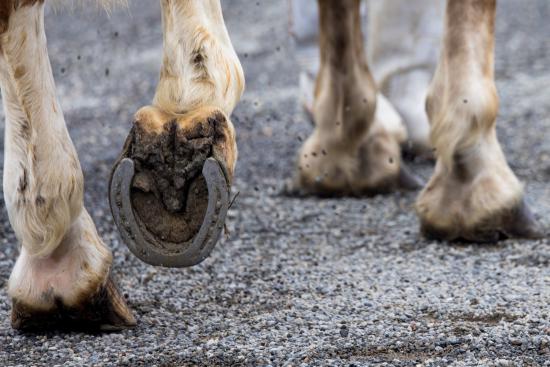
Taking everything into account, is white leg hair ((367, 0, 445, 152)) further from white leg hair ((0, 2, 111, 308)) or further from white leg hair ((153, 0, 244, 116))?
white leg hair ((0, 2, 111, 308))

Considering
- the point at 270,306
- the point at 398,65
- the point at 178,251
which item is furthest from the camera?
the point at 398,65

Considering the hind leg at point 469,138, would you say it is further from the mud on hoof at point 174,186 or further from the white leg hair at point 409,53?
the white leg hair at point 409,53

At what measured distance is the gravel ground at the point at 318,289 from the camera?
103 inches

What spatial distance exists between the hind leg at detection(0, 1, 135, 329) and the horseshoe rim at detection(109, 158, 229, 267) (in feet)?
0.84

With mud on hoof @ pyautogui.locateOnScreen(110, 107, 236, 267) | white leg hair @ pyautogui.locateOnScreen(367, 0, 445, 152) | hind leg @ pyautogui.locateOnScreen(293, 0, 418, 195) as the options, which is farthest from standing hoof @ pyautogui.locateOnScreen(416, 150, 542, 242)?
white leg hair @ pyautogui.locateOnScreen(367, 0, 445, 152)

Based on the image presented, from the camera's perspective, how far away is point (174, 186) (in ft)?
8.23

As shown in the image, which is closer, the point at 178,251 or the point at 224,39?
the point at 178,251

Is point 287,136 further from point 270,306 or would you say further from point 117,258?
point 270,306

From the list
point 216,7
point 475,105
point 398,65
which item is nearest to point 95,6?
point 216,7

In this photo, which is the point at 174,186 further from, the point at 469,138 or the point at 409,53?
the point at 409,53

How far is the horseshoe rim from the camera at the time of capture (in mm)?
2463

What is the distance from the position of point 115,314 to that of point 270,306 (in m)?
0.44

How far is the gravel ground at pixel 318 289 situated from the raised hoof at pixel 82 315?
0.03 meters

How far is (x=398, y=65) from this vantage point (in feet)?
16.5
